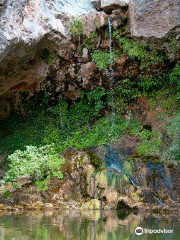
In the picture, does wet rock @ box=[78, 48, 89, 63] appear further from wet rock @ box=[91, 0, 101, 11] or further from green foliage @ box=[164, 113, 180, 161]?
green foliage @ box=[164, 113, 180, 161]

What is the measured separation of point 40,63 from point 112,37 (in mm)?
2753

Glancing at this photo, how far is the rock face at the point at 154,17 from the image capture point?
1105 cm

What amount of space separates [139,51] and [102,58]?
54.4 inches

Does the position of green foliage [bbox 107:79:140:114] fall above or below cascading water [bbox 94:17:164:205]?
above

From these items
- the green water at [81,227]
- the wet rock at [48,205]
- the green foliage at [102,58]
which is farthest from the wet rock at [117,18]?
the green water at [81,227]

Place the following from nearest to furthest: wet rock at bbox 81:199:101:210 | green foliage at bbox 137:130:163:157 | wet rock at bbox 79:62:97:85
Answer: wet rock at bbox 81:199:101:210 → green foliage at bbox 137:130:163:157 → wet rock at bbox 79:62:97:85

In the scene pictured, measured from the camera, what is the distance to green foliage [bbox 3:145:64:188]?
31.3ft

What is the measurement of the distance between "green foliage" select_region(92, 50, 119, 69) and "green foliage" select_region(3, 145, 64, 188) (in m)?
4.15

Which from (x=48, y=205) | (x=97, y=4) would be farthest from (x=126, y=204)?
(x=97, y=4)

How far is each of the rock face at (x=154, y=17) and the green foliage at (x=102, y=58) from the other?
1.29 meters

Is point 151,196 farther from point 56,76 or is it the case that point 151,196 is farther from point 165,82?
point 56,76

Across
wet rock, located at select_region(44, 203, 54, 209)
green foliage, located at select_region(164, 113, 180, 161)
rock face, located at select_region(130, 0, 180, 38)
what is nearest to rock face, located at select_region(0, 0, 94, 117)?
rock face, located at select_region(130, 0, 180, 38)

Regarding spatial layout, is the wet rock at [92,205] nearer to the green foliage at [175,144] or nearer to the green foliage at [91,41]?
the green foliage at [175,144]

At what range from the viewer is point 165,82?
13.0 m
